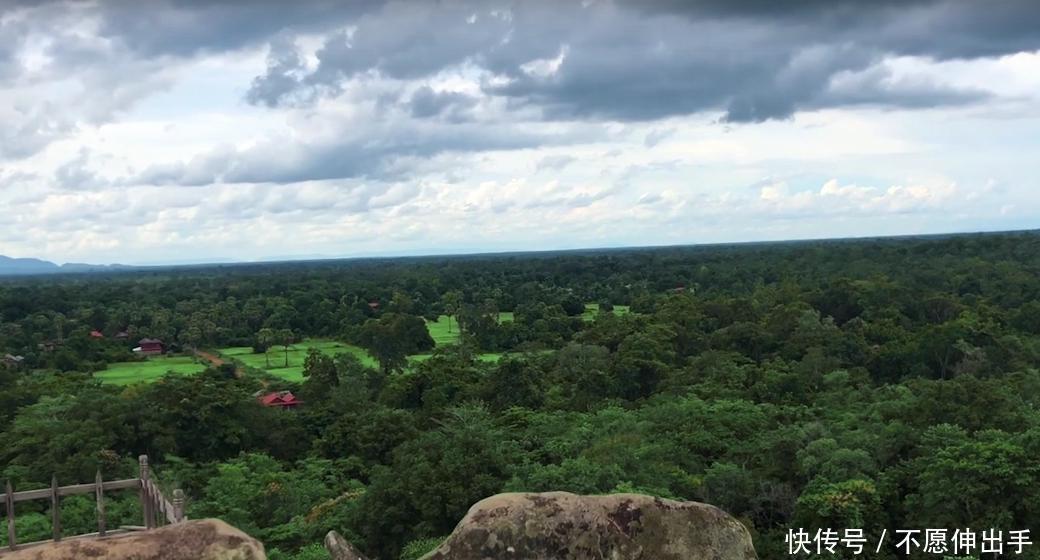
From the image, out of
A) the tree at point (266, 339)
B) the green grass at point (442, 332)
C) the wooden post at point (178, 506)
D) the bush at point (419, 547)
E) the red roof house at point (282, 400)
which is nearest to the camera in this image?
the wooden post at point (178, 506)

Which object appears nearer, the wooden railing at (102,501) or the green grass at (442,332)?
the wooden railing at (102,501)

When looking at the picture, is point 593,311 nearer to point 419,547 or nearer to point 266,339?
point 266,339

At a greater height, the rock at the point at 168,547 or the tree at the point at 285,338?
the rock at the point at 168,547

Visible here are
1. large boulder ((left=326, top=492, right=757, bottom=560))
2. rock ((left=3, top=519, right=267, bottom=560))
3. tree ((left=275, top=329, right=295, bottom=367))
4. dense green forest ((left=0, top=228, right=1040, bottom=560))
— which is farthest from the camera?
tree ((left=275, top=329, right=295, bottom=367))

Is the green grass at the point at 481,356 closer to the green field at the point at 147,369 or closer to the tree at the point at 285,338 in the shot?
the tree at the point at 285,338

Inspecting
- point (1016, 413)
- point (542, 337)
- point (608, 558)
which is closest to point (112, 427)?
point (608, 558)

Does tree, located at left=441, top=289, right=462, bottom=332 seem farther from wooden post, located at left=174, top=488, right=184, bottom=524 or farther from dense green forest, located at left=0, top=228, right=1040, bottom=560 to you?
wooden post, located at left=174, top=488, right=184, bottom=524

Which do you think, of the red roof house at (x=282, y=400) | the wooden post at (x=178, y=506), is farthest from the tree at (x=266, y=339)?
the wooden post at (x=178, y=506)

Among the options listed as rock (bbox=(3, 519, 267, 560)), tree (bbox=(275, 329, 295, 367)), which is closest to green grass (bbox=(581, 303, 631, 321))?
tree (bbox=(275, 329, 295, 367))
